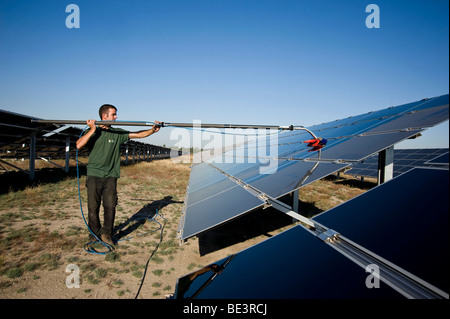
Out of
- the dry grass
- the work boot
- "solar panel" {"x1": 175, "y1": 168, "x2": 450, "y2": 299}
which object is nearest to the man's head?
the work boot

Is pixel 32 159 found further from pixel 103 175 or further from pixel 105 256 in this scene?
pixel 105 256

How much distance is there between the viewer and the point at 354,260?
3.95 ft

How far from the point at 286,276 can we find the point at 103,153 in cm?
457

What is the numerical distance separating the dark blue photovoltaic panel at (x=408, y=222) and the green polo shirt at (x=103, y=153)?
175 inches

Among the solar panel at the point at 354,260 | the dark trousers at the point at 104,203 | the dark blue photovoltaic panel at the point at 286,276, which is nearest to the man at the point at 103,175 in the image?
the dark trousers at the point at 104,203

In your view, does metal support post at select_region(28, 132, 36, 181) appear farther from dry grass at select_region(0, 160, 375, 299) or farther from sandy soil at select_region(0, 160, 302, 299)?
sandy soil at select_region(0, 160, 302, 299)

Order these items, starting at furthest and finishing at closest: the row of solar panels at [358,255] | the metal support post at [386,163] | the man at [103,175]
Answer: the man at [103,175]
the metal support post at [386,163]
the row of solar panels at [358,255]

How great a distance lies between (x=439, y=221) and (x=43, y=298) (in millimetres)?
4573

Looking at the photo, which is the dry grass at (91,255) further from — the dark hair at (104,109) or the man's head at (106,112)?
the dark hair at (104,109)

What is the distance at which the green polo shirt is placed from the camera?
14.6 feet

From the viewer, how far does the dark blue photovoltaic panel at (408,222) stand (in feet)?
3.35

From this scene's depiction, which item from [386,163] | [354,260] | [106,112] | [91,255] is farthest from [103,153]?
[386,163]

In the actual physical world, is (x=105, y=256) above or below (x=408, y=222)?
below

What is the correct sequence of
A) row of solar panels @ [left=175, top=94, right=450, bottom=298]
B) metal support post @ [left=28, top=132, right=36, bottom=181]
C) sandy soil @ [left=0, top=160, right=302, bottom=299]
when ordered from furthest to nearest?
metal support post @ [left=28, top=132, right=36, bottom=181]
sandy soil @ [left=0, top=160, right=302, bottom=299]
row of solar panels @ [left=175, top=94, right=450, bottom=298]
